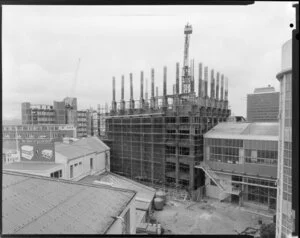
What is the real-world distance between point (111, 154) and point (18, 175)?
9256 mm

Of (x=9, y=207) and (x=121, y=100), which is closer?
(x=9, y=207)

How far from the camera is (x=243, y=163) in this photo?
24.0 ft

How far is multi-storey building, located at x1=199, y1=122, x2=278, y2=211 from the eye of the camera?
6.73 m

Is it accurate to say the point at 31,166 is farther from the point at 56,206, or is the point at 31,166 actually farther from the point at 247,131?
the point at 247,131

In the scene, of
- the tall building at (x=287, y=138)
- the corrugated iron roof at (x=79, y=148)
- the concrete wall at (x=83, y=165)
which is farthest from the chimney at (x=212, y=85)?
the tall building at (x=287, y=138)

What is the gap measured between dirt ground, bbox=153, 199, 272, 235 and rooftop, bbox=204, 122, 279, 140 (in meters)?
2.89

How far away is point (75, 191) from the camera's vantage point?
222 centimetres

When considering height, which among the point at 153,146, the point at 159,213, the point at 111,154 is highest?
the point at 153,146

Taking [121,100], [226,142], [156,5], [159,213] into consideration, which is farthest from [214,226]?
[121,100]

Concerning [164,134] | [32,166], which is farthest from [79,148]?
[164,134]

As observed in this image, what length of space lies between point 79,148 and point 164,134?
4387 millimetres

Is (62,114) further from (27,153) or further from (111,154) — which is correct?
(27,153)

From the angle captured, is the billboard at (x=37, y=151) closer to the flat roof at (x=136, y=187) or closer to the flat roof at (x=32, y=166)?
the flat roof at (x=32, y=166)

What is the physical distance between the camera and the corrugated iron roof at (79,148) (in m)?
7.33
